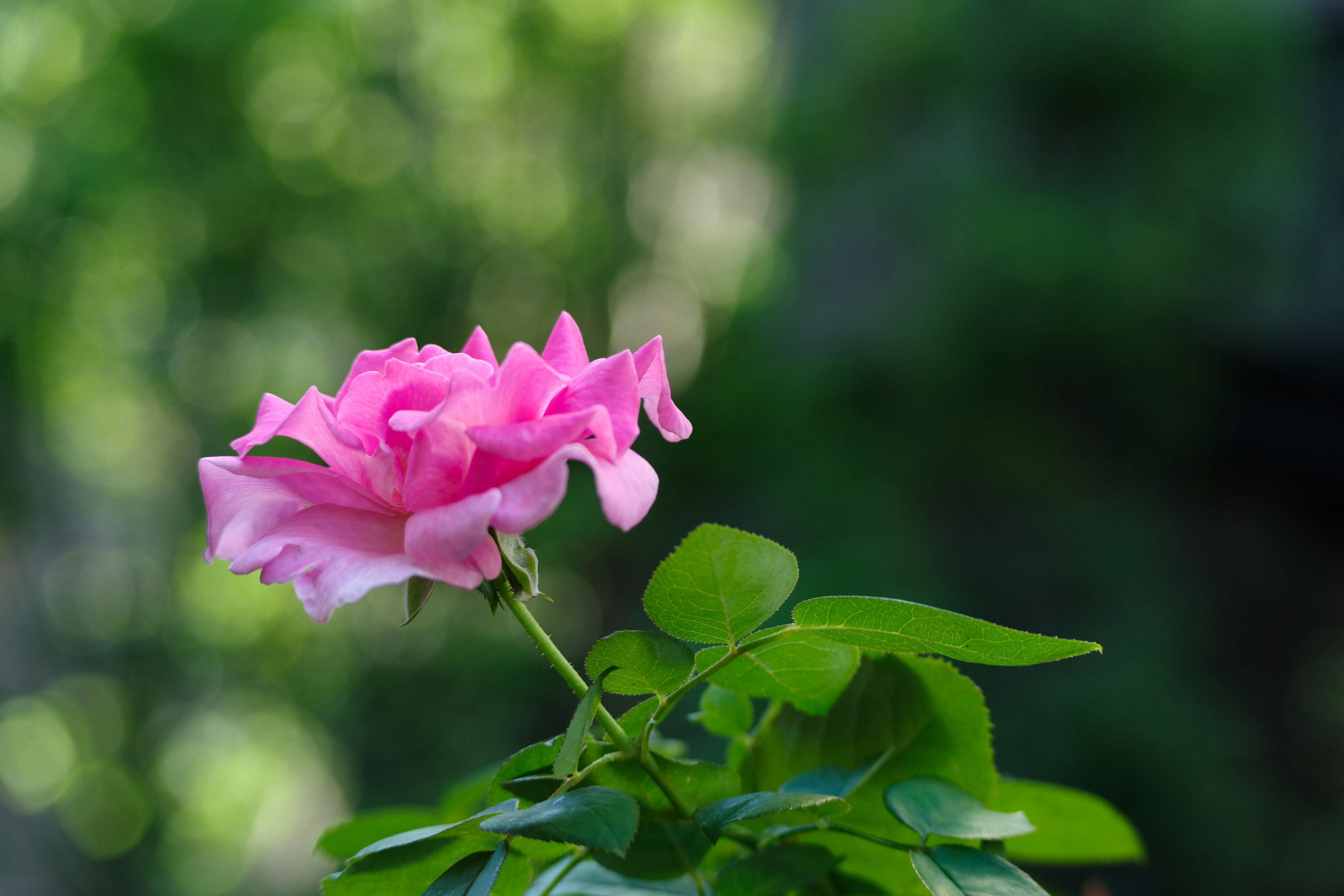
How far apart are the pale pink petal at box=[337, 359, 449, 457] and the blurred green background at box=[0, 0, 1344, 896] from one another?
1.95 meters

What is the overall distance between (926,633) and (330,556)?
10 cm

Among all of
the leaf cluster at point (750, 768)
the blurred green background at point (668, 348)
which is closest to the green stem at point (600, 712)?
the leaf cluster at point (750, 768)

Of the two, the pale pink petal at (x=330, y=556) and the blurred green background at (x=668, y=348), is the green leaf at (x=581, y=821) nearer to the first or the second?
the pale pink petal at (x=330, y=556)

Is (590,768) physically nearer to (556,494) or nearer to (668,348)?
(556,494)

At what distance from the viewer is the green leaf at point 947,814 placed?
19 centimetres

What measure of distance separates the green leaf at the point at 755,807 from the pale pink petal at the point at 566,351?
0.09 meters

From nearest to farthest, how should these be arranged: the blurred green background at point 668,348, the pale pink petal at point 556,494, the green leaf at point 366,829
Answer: the pale pink petal at point 556,494
the green leaf at point 366,829
the blurred green background at point 668,348

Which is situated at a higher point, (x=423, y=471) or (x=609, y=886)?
(x=423, y=471)

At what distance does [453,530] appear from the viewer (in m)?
0.14

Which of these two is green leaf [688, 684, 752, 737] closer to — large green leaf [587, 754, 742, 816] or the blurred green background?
large green leaf [587, 754, 742, 816]

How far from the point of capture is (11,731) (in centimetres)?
245

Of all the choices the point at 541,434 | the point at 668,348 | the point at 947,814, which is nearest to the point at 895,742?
the point at 947,814

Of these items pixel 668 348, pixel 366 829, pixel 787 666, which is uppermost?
pixel 787 666

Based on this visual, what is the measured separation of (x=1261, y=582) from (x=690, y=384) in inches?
64.2
